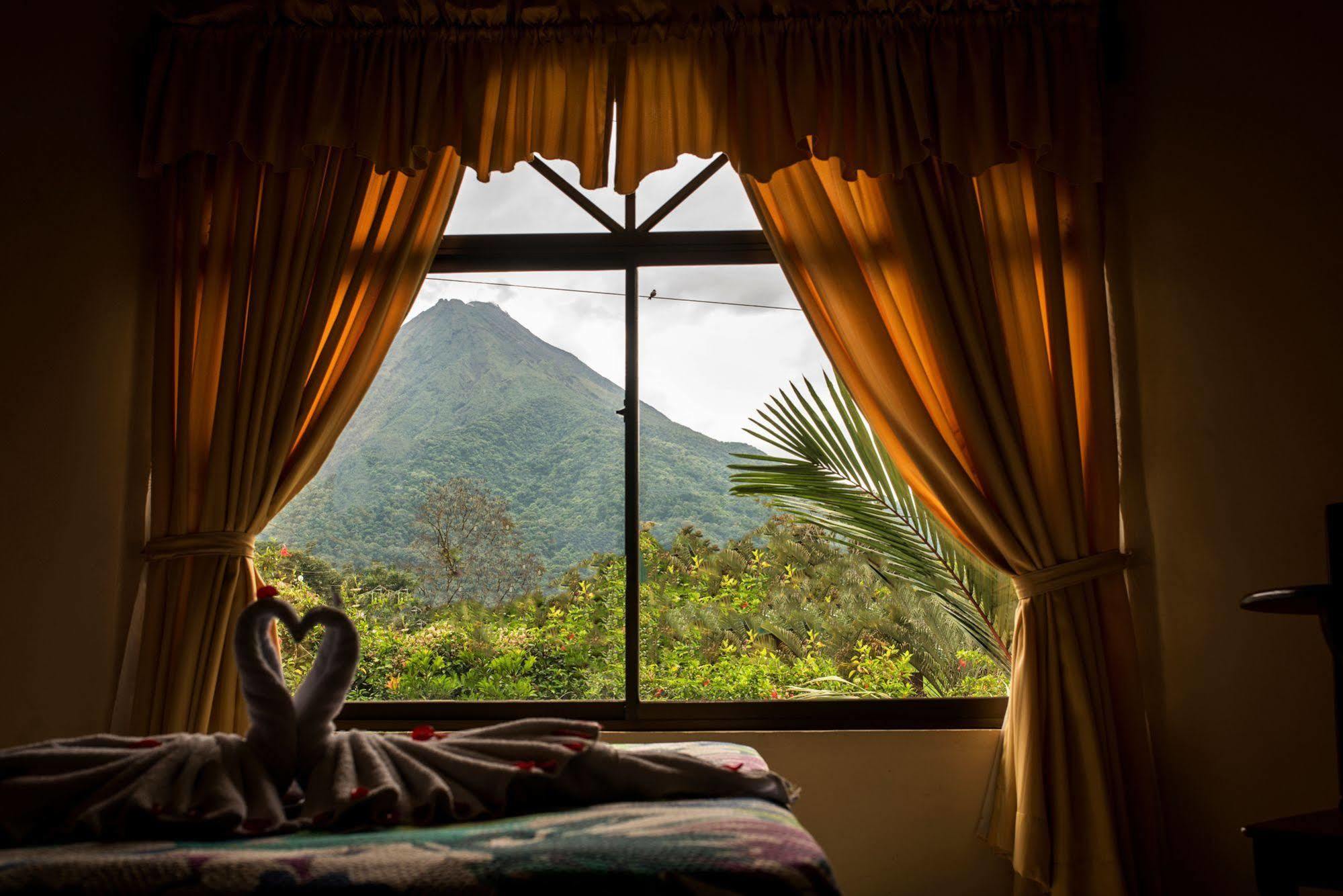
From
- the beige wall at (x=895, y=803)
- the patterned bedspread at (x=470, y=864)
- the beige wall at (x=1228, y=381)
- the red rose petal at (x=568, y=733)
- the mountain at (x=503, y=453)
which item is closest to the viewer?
the patterned bedspread at (x=470, y=864)

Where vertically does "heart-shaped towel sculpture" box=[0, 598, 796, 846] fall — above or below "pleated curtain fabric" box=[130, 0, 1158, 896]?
below

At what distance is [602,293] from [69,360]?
5.12 ft

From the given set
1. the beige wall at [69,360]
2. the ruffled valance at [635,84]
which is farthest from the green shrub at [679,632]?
the ruffled valance at [635,84]

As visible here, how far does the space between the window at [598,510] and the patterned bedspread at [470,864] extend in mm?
1771

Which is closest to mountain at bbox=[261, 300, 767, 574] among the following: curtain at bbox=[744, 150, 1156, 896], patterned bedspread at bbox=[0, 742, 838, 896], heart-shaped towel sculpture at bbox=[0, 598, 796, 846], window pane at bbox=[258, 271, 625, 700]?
window pane at bbox=[258, 271, 625, 700]

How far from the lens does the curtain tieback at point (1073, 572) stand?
2.84 metres

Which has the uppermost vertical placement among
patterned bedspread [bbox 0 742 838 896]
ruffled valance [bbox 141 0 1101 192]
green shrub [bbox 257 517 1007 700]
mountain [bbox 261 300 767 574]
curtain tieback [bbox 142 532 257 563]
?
ruffled valance [bbox 141 0 1101 192]

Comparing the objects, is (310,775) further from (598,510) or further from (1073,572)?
(1073,572)

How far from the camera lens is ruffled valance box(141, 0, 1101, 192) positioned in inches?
120

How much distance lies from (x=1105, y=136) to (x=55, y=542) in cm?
325

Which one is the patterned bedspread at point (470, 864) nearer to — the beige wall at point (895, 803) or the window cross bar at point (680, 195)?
the beige wall at point (895, 803)

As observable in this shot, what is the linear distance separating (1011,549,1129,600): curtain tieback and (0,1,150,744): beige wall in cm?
262

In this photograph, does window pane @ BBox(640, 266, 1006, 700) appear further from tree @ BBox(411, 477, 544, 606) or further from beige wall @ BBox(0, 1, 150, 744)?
beige wall @ BBox(0, 1, 150, 744)

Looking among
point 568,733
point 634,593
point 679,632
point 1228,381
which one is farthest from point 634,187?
point 568,733
